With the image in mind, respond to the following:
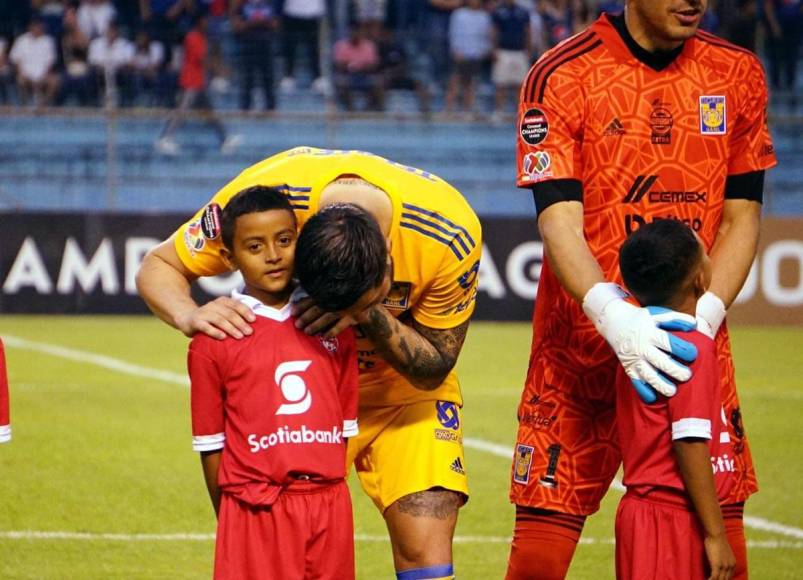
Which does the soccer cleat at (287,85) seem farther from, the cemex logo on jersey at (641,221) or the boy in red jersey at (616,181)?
the cemex logo on jersey at (641,221)

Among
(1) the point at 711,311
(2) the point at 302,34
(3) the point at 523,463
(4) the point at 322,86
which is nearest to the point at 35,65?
(2) the point at 302,34

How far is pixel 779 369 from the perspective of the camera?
1391 centimetres

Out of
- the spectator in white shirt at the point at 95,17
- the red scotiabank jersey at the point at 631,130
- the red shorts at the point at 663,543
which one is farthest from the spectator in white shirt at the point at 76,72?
the red shorts at the point at 663,543

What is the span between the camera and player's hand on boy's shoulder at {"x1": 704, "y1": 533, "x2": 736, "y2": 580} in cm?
413

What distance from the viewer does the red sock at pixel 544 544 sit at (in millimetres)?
4805

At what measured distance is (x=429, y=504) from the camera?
4.88 metres

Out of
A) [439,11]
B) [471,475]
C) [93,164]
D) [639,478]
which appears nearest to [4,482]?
[471,475]

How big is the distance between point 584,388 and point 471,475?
4.06 metres

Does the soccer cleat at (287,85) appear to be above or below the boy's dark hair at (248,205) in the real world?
below

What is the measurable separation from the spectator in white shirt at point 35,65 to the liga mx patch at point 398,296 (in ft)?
56.2

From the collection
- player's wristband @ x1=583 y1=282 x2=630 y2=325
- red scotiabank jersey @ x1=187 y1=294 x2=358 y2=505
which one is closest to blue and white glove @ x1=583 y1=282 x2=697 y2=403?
player's wristband @ x1=583 y1=282 x2=630 y2=325

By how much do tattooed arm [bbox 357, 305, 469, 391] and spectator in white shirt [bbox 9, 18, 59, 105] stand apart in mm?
17085

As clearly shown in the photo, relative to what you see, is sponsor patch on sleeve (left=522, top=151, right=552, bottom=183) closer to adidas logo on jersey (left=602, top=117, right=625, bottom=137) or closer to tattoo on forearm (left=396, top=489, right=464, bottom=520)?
adidas logo on jersey (left=602, top=117, right=625, bottom=137)

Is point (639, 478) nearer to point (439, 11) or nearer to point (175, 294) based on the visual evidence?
point (175, 294)
